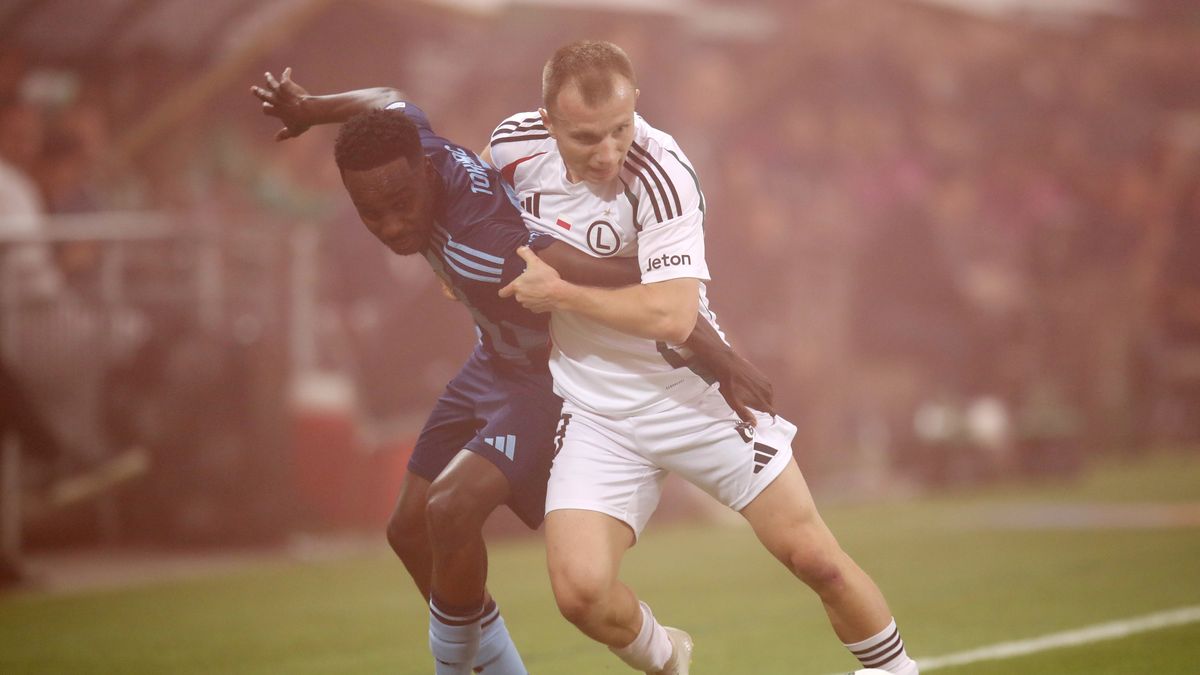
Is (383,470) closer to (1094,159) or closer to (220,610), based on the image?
(220,610)

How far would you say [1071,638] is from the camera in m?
6.59

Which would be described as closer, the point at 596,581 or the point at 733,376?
the point at 596,581

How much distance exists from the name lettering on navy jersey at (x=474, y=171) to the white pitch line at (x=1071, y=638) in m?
2.65

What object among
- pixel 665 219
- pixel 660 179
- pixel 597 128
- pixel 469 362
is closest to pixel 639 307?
pixel 665 219

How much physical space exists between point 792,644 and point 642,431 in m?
2.33

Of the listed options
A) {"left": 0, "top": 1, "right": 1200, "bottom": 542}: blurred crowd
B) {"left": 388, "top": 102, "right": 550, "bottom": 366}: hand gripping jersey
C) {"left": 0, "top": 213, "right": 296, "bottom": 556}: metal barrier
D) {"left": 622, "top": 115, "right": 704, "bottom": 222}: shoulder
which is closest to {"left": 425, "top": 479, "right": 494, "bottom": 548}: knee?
{"left": 388, "top": 102, "right": 550, "bottom": 366}: hand gripping jersey

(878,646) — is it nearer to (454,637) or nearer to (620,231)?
(454,637)

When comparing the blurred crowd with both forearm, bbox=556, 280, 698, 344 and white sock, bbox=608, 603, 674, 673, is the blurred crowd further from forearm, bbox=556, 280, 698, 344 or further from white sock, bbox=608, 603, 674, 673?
forearm, bbox=556, 280, 698, 344

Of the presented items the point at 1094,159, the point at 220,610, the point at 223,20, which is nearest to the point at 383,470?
the point at 220,610

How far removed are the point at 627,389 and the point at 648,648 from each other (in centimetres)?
79

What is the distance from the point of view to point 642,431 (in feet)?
15.3

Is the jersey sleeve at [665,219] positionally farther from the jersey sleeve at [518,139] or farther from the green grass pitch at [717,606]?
the green grass pitch at [717,606]

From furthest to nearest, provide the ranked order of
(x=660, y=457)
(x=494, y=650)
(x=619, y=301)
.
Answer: (x=494, y=650) → (x=660, y=457) → (x=619, y=301)

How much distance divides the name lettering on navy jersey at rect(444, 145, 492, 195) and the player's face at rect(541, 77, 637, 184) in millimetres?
371
